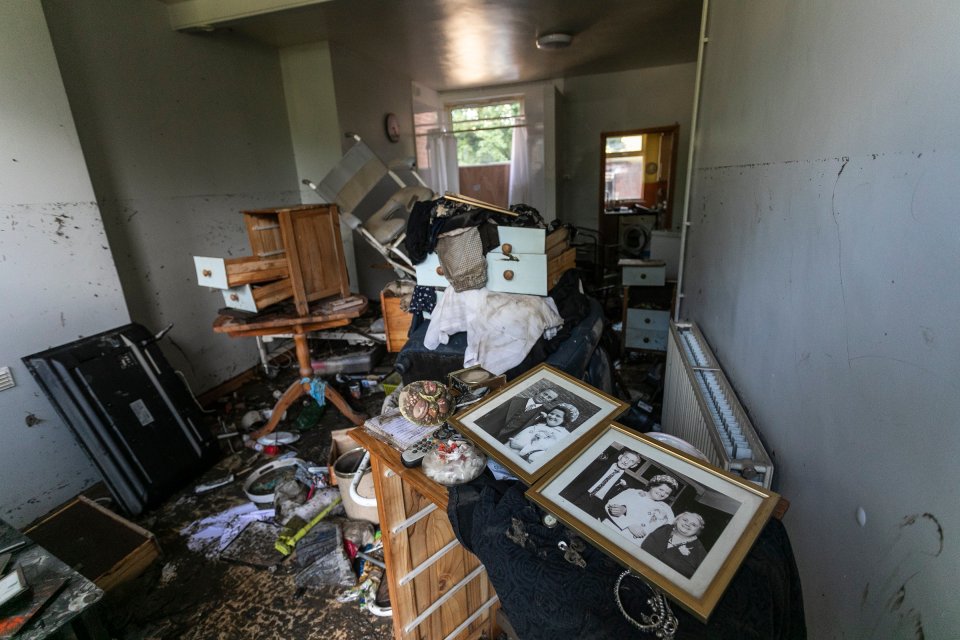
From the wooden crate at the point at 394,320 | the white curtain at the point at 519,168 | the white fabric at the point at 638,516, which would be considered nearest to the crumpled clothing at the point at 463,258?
the wooden crate at the point at 394,320

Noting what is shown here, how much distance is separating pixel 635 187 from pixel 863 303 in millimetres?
6160

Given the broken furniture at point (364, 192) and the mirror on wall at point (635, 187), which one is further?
the mirror on wall at point (635, 187)

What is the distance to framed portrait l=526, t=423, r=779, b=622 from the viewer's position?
0.55 m

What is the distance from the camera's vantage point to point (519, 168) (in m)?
4.71

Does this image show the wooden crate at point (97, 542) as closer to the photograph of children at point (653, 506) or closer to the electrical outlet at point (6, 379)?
the electrical outlet at point (6, 379)

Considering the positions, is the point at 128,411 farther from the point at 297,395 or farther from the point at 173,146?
the point at 173,146

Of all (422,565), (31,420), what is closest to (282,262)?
(31,420)

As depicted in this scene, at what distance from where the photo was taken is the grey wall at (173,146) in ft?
7.43

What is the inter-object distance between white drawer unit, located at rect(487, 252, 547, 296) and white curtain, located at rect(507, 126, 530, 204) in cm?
325

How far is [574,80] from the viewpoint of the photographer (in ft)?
16.1

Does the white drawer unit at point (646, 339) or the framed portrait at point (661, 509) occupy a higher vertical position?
the framed portrait at point (661, 509)

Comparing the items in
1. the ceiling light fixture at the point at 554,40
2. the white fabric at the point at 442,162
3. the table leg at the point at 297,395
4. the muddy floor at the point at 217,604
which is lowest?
the muddy floor at the point at 217,604

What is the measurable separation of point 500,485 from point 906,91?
2.89 feet

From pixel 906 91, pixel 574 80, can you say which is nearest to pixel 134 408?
pixel 906 91
